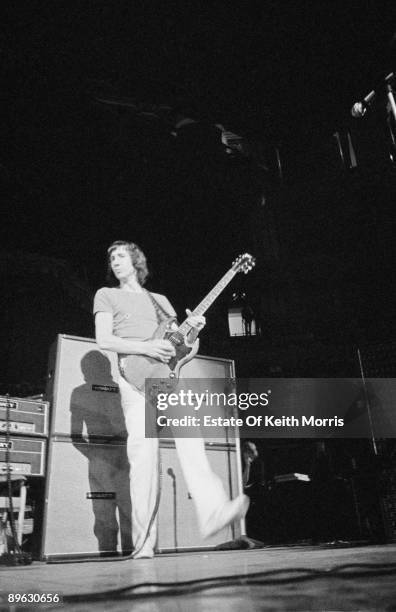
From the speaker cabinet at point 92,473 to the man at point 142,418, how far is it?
23.9 inches

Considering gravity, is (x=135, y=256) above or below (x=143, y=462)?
above

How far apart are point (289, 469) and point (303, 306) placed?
3.19m

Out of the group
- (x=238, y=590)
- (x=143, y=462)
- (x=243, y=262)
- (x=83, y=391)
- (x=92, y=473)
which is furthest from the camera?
(x=243, y=262)

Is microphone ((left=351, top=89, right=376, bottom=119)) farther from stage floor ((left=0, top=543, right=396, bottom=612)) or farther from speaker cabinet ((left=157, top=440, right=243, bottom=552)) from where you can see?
stage floor ((left=0, top=543, right=396, bottom=612))

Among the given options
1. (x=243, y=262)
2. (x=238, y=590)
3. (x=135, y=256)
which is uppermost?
(x=243, y=262)

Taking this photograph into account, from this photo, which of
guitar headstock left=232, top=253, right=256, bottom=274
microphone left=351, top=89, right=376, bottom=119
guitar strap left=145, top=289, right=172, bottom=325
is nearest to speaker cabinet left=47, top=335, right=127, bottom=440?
guitar strap left=145, top=289, right=172, bottom=325

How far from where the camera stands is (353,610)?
562 millimetres

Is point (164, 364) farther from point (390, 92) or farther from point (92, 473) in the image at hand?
point (390, 92)

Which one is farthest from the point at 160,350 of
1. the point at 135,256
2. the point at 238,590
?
the point at 238,590

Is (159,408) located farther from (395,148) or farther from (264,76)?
(264,76)

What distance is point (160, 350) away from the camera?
2.35 m

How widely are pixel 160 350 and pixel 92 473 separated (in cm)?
106

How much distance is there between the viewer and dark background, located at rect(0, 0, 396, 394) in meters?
4.09

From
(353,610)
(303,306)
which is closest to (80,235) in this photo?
(303,306)
